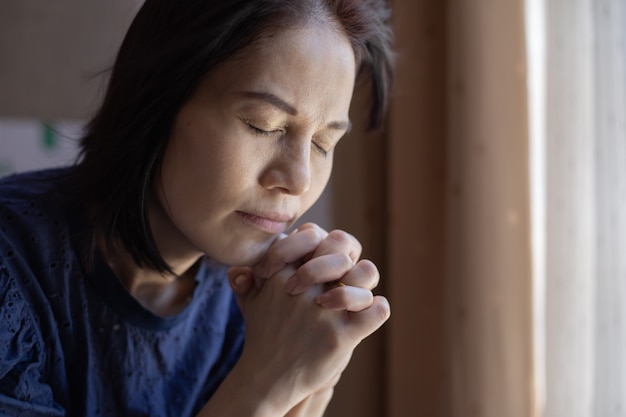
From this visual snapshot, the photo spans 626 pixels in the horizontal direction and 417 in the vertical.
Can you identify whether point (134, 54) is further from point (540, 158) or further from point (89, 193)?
point (540, 158)

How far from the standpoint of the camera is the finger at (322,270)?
2.75 ft

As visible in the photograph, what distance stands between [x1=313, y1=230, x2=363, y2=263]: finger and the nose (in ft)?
0.37

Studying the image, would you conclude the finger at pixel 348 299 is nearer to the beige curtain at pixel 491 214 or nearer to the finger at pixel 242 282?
the finger at pixel 242 282

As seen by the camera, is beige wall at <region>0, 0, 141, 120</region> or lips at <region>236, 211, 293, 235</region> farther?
beige wall at <region>0, 0, 141, 120</region>

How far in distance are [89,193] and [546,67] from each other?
890mm

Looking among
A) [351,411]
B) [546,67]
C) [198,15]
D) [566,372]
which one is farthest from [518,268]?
[198,15]

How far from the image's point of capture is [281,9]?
2.61ft

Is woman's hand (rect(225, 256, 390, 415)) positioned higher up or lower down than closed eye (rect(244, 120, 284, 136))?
lower down

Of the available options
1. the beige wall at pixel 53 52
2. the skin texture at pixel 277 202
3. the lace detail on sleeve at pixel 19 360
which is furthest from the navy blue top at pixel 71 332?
the beige wall at pixel 53 52

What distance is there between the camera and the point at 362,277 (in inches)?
32.9

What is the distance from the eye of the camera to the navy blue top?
80cm

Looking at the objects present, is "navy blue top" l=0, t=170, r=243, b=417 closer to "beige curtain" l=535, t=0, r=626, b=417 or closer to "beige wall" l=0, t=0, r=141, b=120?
"beige curtain" l=535, t=0, r=626, b=417

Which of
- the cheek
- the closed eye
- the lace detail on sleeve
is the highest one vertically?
the closed eye

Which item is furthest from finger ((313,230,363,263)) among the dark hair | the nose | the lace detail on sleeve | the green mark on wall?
the green mark on wall
